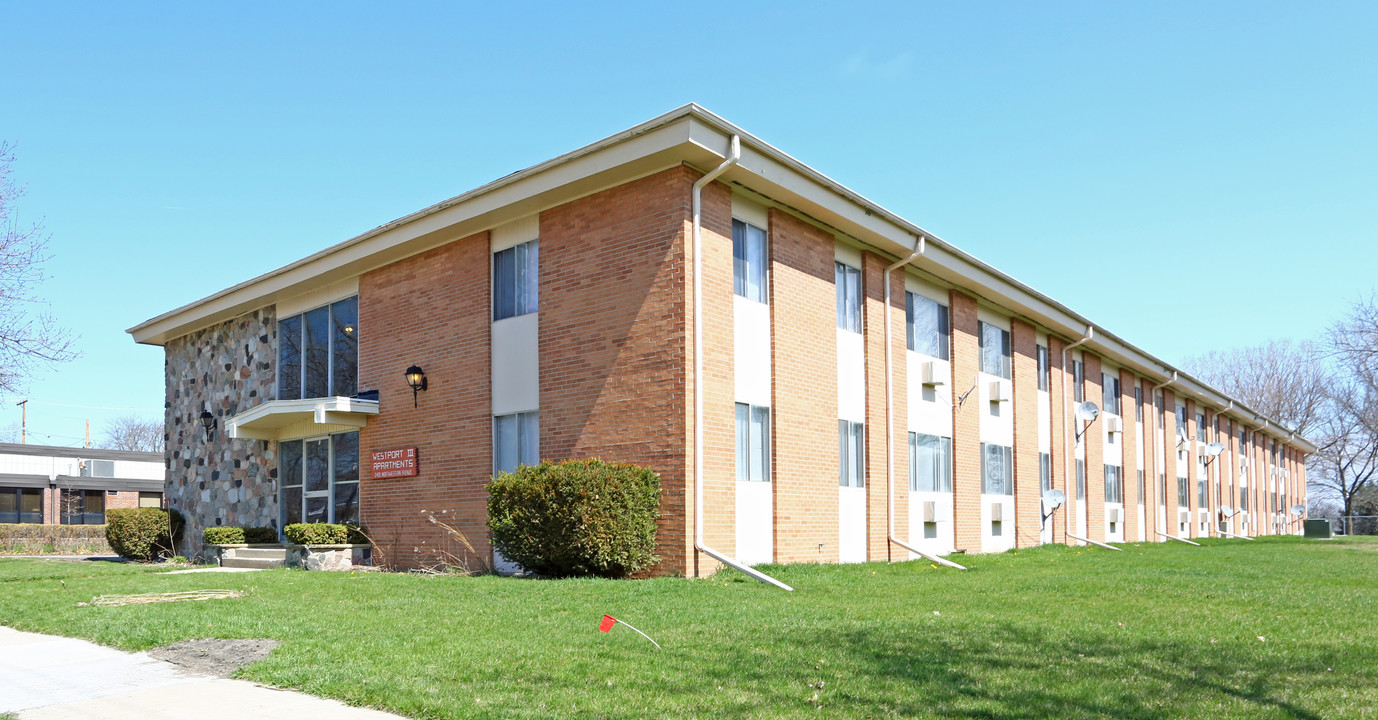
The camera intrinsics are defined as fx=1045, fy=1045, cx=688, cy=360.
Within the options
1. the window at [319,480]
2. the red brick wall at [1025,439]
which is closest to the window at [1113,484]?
the red brick wall at [1025,439]

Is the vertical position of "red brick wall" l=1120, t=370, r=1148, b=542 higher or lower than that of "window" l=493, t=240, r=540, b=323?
lower

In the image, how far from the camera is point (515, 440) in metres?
15.8

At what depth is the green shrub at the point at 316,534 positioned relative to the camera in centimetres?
1688

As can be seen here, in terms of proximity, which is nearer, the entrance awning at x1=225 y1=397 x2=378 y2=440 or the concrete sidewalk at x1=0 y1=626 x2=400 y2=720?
the concrete sidewalk at x1=0 y1=626 x2=400 y2=720

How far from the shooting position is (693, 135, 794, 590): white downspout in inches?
525

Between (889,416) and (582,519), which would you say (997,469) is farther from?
(582,519)

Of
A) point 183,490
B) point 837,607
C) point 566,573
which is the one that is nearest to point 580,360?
point 566,573

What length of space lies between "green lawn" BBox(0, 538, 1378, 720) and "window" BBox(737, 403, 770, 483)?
4.79ft

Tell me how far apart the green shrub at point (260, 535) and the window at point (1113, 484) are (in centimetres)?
2146

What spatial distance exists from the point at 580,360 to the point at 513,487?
215 cm

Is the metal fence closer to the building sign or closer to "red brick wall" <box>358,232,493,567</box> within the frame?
"red brick wall" <box>358,232,493,567</box>

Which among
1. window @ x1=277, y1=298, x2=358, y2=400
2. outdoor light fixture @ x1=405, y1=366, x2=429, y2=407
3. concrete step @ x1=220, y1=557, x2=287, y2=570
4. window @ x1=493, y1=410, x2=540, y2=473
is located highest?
window @ x1=277, y1=298, x2=358, y2=400

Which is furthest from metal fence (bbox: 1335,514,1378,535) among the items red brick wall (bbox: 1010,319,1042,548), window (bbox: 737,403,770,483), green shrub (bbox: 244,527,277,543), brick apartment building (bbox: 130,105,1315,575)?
green shrub (bbox: 244,527,277,543)

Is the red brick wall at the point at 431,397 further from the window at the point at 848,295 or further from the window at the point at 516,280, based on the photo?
the window at the point at 848,295
